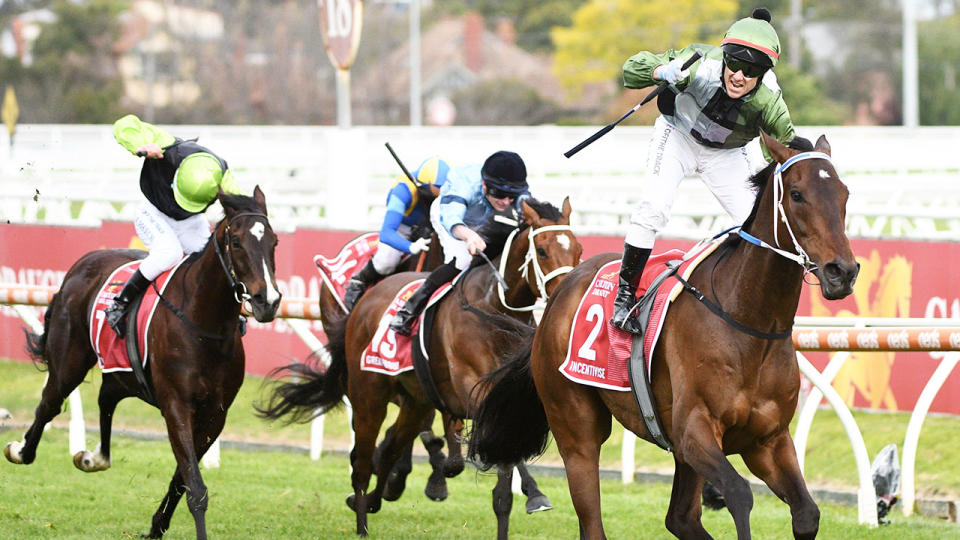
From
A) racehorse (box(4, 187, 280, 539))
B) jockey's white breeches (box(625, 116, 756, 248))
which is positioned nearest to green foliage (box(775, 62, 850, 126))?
racehorse (box(4, 187, 280, 539))

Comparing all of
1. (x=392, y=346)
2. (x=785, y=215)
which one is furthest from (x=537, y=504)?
(x=785, y=215)

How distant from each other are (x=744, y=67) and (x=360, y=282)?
4.47 metres

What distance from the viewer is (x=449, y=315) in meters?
6.89

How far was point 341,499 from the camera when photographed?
8164 mm

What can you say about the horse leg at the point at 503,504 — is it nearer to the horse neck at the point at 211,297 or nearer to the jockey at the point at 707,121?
the horse neck at the point at 211,297

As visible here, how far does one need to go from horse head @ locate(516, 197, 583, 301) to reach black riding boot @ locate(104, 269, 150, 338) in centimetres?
191

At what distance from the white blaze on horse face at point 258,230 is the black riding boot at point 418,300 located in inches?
36.0

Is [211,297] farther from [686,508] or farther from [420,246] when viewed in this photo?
[686,508]

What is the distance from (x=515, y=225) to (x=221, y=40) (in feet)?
170

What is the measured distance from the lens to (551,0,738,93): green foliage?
142 feet

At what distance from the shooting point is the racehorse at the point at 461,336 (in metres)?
6.61

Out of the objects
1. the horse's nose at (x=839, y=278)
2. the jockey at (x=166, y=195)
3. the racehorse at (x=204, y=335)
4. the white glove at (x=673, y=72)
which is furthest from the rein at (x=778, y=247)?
the jockey at (x=166, y=195)

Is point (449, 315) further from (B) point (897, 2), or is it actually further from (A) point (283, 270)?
(B) point (897, 2)

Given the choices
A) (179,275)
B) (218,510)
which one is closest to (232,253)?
(179,275)
